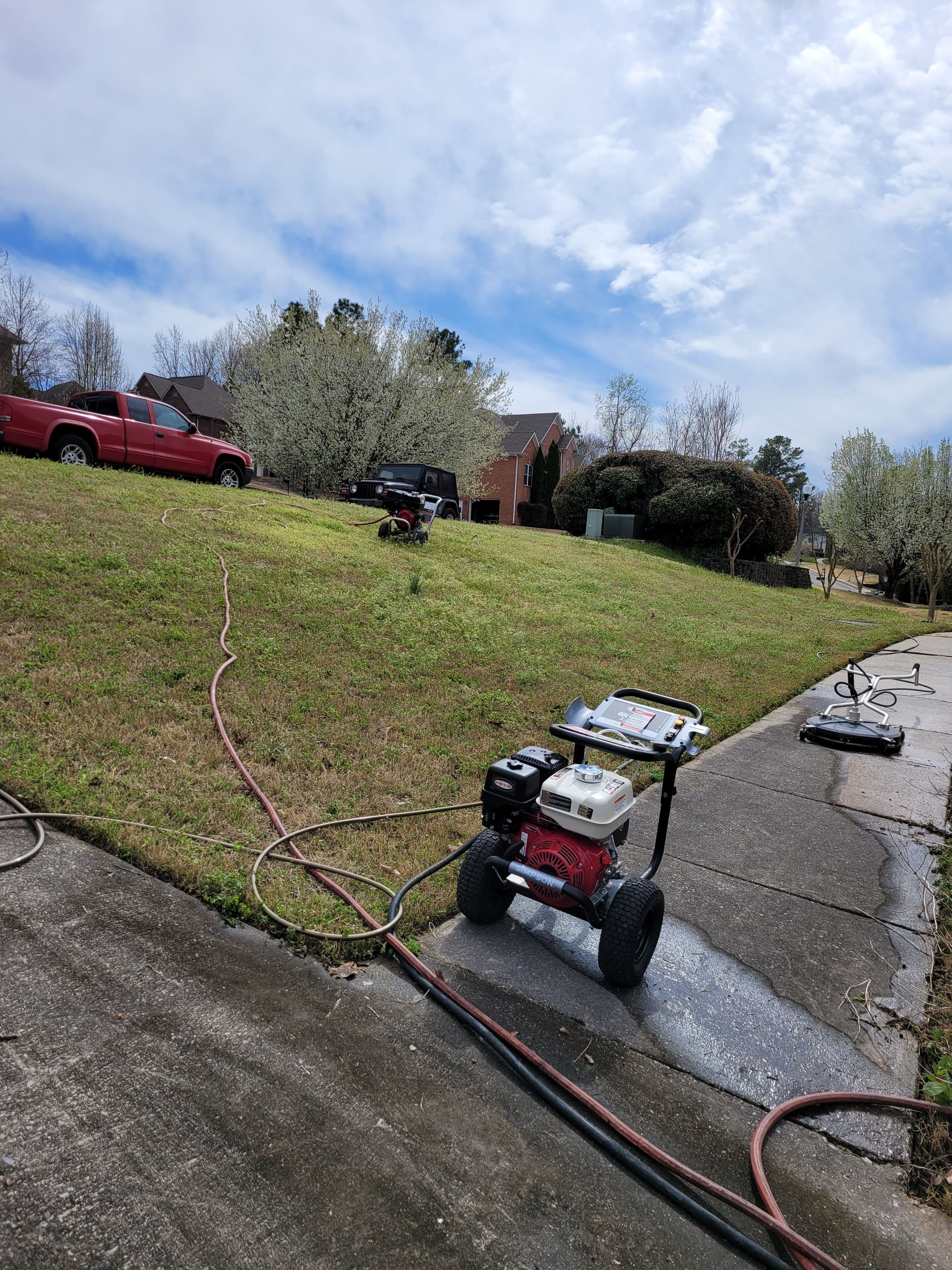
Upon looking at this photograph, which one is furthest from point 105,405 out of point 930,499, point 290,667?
point 930,499

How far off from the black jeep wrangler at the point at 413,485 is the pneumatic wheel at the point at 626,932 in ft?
41.4

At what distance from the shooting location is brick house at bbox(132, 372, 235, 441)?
4384cm

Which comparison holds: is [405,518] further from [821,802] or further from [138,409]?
[821,802]

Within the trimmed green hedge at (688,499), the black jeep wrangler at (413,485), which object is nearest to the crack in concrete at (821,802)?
the black jeep wrangler at (413,485)

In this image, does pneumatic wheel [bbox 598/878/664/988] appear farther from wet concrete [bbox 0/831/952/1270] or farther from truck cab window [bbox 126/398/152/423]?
truck cab window [bbox 126/398/152/423]

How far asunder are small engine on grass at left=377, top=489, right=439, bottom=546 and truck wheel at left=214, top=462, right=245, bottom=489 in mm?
3264

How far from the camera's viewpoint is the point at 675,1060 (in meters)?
2.23

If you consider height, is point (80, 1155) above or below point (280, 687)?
below

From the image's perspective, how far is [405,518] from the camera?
35.7 feet

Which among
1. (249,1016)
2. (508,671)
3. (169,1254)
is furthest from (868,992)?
(508,671)

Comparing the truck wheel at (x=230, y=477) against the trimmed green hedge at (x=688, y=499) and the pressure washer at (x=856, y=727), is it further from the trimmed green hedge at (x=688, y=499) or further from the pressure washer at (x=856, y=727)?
the trimmed green hedge at (x=688, y=499)

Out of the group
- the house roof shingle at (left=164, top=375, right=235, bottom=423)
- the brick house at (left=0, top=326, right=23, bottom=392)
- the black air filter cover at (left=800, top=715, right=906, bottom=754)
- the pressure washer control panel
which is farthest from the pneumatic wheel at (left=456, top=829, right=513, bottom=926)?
the house roof shingle at (left=164, top=375, right=235, bottom=423)

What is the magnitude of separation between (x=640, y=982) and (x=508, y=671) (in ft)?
12.5

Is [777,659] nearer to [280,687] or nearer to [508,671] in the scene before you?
[508,671]
